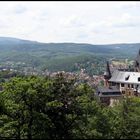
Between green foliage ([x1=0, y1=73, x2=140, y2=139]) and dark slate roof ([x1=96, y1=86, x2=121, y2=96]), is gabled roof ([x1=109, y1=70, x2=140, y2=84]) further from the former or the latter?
green foliage ([x1=0, y1=73, x2=140, y2=139])

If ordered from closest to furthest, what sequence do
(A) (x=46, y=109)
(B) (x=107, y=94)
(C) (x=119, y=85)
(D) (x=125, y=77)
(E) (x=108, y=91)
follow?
(A) (x=46, y=109)
(B) (x=107, y=94)
(E) (x=108, y=91)
(D) (x=125, y=77)
(C) (x=119, y=85)

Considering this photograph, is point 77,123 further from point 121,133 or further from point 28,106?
point 121,133

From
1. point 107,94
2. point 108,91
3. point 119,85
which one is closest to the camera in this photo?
point 107,94

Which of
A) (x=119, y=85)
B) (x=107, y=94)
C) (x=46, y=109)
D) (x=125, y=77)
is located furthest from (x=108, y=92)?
(x=46, y=109)

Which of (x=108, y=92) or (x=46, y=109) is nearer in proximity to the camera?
(x=46, y=109)

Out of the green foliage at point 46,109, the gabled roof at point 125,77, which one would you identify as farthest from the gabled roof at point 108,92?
the green foliage at point 46,109

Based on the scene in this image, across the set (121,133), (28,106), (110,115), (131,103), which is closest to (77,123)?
(28,106)

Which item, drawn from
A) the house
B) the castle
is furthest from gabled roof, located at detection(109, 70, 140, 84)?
the house

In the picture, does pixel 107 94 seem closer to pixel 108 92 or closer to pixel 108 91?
pixel 108 92

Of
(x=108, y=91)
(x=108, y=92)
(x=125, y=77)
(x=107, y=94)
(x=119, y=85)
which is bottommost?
(x=107, y=94)

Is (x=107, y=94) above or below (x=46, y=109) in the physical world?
below
